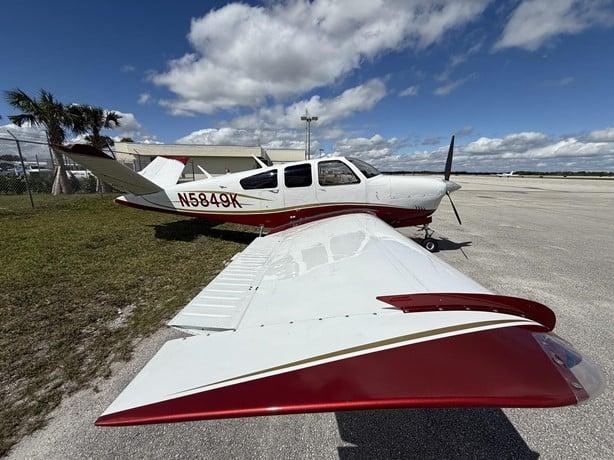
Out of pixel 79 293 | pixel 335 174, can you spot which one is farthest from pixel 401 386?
pixel 335 174

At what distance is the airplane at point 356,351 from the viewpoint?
41.6 inches

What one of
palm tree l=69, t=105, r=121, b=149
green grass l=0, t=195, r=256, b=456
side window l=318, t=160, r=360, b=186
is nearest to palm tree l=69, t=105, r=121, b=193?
palm tree l=69, t=105, r=121, b=149

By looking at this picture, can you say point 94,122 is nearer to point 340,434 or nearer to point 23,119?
point 23,119

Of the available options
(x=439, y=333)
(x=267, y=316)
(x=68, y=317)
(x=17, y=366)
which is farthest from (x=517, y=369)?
(x=68, y=317)

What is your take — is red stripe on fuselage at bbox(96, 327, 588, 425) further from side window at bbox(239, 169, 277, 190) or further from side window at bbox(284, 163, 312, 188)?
side window at bbox(239, 169, 277, 190)

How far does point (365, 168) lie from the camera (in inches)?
240

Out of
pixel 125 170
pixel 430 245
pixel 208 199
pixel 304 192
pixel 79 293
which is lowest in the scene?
pixel 430 245

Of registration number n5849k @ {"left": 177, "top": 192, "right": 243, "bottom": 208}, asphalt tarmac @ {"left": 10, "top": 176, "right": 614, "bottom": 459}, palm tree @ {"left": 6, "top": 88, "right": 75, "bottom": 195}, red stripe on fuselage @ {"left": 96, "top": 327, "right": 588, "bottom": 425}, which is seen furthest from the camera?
palm tree @ {"left": 6, "top": 88, "right": 75, "bottom": 195}

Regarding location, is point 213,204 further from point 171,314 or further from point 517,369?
point 517,369

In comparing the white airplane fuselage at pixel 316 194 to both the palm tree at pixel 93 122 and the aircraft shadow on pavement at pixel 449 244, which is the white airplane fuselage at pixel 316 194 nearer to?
the aircraft shadow on pavement at pixel 449 244

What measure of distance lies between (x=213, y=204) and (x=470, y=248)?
→ 6.55m

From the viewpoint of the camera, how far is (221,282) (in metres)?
2.55

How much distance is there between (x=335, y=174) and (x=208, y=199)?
3093mm

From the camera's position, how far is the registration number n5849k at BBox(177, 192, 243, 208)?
Result: 6.33 m
